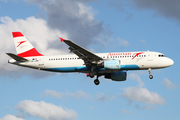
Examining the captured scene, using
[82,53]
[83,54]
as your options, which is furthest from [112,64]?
[82,53]

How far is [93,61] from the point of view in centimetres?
4925

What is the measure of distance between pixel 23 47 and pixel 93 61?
16.0m

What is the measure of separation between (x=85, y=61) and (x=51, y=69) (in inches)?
292

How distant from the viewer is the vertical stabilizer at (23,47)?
55750mm

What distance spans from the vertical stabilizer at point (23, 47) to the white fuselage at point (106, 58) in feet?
6.70

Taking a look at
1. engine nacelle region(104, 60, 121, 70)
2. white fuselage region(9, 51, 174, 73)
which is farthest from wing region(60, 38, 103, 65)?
engine nacelle region(104, 60, 121, 70)

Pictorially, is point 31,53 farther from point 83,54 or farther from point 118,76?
point 118,76

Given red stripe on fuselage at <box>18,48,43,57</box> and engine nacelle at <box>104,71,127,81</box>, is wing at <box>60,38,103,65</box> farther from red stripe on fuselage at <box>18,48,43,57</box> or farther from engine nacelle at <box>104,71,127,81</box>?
red stripe on fuselage at <box>18,48,43,57</box>

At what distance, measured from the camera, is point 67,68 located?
51.8 m

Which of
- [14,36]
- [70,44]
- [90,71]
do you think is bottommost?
[90,71]

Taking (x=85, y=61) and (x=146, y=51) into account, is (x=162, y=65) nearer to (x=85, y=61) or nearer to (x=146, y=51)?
(x=146, y=51)

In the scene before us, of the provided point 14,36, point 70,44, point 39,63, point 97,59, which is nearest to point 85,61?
point 97,59

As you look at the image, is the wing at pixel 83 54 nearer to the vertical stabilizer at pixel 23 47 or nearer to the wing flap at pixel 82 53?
the wing flap at pixel 82 53

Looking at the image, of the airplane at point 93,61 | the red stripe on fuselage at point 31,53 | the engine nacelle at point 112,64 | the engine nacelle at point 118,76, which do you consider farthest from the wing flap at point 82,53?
the red stripe on fuselage at point 31,53
